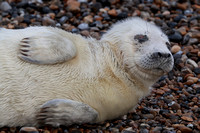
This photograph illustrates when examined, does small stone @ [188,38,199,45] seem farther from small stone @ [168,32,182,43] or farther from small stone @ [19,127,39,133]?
small stone @ [19,127,39,133]

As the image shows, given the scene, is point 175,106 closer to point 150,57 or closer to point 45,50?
point 150,57

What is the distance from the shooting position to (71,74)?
486cm

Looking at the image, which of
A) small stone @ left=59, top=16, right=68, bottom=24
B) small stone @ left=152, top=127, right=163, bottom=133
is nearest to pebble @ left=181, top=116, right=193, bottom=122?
small stone @ left=152, top=127, right=163, bottom=133

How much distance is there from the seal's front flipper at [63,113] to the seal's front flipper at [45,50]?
49cm

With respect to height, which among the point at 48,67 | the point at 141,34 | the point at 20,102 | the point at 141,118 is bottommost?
the point at 141,118

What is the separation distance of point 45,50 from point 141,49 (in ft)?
3.93

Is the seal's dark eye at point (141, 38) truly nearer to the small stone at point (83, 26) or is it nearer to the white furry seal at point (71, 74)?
the white furry seal at point (71, 74)

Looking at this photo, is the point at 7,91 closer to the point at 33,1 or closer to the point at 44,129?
the point at 44,129

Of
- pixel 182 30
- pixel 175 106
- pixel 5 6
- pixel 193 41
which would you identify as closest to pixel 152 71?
pixel 175 106

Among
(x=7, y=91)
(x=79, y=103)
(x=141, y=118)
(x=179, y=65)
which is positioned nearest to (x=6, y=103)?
(x=7, y=91)

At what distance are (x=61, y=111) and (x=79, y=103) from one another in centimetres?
22

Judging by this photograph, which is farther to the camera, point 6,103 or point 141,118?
point 141,118

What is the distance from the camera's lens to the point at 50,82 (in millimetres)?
4754

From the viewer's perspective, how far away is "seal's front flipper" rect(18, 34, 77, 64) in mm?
4719
